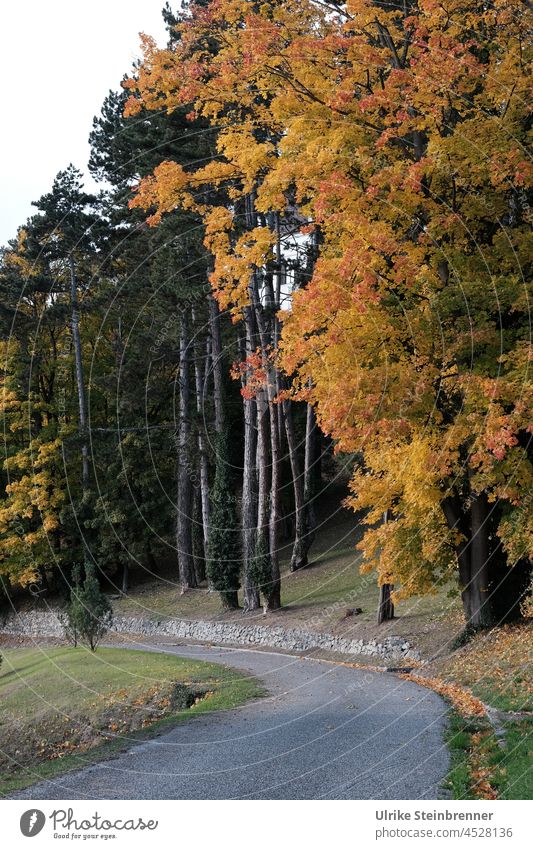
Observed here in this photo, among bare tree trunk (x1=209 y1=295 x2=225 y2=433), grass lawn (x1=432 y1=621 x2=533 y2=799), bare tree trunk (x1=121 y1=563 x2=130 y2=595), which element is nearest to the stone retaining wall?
bare tree trunk (x1=121 y1=563 x2=130 y2=595)

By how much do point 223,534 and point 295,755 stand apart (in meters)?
23.6

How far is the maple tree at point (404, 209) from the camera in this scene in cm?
1641

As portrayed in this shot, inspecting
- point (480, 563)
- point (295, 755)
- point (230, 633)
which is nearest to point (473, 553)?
point (480, 563)

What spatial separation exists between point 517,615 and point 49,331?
114 ft

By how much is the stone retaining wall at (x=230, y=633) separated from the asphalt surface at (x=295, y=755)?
617 centimetres

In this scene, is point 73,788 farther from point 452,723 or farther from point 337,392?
point 337,392

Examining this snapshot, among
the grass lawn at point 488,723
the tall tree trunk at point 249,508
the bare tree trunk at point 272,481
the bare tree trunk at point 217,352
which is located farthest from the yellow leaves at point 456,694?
the bare tree trunk at point 217,352

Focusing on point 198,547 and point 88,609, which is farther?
point 198,547

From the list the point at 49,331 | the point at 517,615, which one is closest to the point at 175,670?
the point at 517,615

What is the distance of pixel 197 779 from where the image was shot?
11680 mm

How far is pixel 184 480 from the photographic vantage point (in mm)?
42250

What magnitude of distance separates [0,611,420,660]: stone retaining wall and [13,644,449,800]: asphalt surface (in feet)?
20.3

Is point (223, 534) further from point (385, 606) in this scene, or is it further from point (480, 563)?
point (480, 563)

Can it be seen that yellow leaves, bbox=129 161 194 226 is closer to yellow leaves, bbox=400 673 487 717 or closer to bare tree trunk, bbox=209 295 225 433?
Answer: yellow leaves, bbox=400 673 487 717
